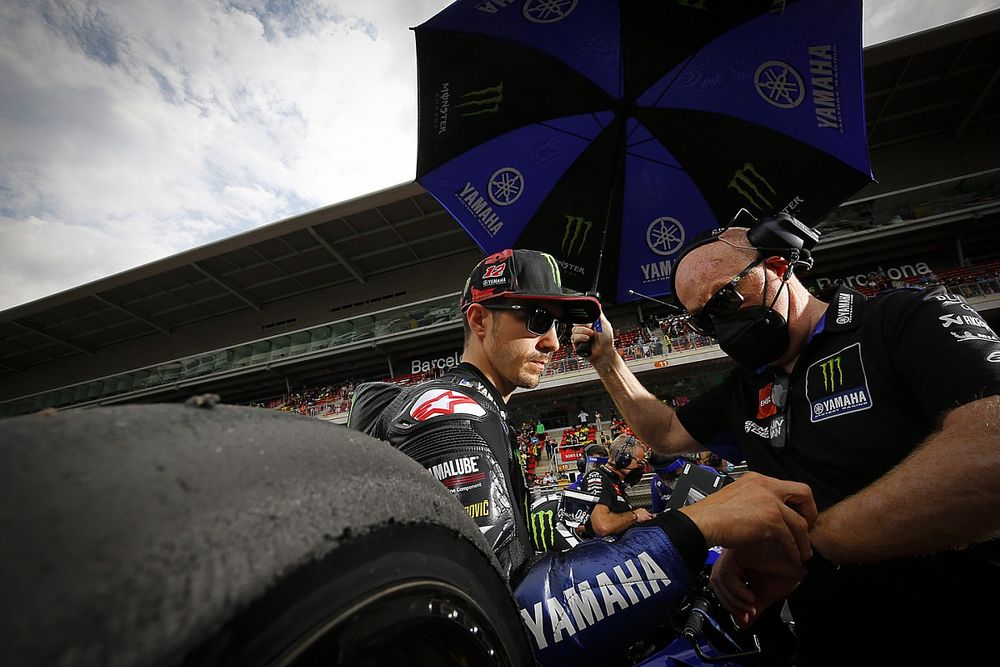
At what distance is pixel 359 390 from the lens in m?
1.87

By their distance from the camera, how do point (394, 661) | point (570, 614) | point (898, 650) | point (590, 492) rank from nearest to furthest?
point (394, 661)
point (570, 614)
point (898, 650)
point (590, 492)

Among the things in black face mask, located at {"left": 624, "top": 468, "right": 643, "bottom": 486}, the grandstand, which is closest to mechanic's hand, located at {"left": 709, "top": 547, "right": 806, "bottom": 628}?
black face mask, located at {"left": 624, "top": 468, "right": 643, "bottom": 486}

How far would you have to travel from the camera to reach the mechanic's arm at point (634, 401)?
8.21ft

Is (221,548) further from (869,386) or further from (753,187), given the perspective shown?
(753,187)

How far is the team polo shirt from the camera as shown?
122 centimetres

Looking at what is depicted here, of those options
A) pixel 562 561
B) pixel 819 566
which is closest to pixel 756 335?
pixel 819 566

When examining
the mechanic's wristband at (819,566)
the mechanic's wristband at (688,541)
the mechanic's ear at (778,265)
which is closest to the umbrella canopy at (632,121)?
the mechanic's ear at (778,265)

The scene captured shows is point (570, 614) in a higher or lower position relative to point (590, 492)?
higher

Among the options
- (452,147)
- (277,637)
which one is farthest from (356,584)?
(452,147)

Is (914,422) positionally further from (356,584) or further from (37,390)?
(37,390)

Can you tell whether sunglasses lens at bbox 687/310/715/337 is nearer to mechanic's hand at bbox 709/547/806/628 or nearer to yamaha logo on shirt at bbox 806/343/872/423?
yamaha logo on shirt at bbox 806/343/872/423

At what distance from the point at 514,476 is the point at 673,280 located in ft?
4.30

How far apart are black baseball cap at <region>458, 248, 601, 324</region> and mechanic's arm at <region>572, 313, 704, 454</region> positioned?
599 millimetres

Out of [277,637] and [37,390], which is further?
[37,390]
